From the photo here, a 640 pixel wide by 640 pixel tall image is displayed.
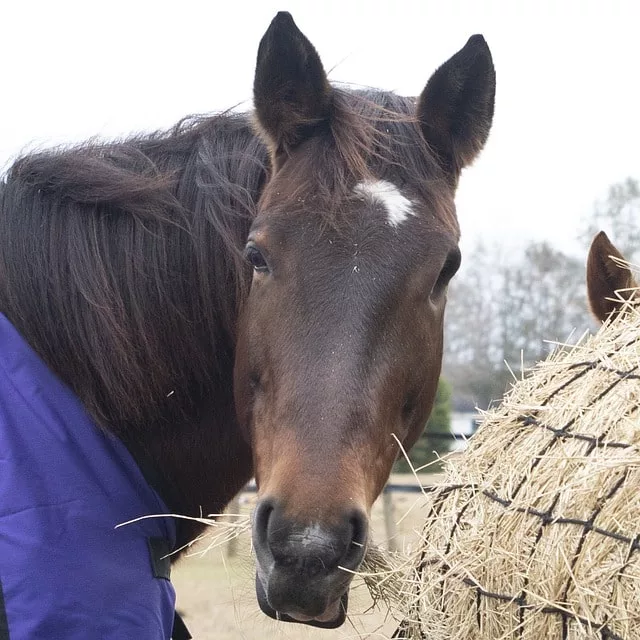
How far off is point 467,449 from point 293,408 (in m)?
0.62

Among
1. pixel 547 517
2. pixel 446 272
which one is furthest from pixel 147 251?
pixel 547 517

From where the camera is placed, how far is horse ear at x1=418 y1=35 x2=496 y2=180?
103 inches

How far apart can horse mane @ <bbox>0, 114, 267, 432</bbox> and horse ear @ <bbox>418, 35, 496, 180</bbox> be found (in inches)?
24.3

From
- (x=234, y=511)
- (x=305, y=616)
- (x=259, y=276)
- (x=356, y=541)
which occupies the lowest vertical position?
Answer: (x=234, y=511)

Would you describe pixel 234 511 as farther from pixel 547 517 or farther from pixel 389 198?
pixel 547 517

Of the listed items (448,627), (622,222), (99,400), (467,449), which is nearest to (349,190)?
(467,449)

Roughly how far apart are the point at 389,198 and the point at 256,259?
17.8 inches

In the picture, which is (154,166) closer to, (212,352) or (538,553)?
(212,352)

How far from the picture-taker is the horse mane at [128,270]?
2.53 m

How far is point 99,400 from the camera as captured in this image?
8.24ft

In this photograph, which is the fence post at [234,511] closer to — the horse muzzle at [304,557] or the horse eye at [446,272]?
the horse muzzle at [304,557]

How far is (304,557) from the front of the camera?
1.83 meters

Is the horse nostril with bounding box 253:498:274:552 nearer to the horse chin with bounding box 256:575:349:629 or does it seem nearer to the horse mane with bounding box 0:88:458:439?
the horse chin with bounding box 256:575:349:629

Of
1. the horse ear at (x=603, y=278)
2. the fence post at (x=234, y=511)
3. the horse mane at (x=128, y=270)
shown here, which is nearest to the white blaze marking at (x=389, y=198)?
the horse mane at (x=128, y=270)
